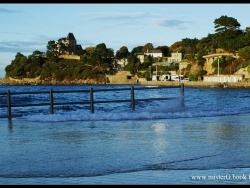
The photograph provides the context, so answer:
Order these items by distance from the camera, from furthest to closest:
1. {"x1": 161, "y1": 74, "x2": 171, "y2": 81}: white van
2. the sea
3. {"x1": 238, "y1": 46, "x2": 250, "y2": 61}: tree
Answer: {"x1": 161, "y1": 74, "x2": 171, "y2": 81}: white van
{"x1": 238, "y1": 46, "x2": 250, "y2": 61}: tree
the sea

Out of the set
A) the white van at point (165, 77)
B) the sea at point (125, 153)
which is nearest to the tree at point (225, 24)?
the white van at point (165, 77)

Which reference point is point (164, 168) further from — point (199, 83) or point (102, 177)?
point (199, 83)

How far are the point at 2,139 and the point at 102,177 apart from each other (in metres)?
6.17

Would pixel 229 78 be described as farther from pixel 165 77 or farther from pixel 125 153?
pixel 125 153

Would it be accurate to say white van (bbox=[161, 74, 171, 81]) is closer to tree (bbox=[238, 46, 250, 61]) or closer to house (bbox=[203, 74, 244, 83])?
house (bbox=[203, 74, 244, 83])

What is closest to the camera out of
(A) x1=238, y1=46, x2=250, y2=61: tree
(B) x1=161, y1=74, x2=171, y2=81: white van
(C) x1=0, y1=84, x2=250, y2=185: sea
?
(C) x1=0, y1=84, x2=250, y2=185: sea

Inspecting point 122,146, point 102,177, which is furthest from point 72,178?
point 122,146

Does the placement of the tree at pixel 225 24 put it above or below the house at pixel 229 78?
above

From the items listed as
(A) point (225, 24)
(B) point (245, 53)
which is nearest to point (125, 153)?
(B) point (245, 53)

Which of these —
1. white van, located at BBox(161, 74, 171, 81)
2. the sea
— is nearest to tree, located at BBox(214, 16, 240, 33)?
white van, located at BBox(161, 74, 171, 81)

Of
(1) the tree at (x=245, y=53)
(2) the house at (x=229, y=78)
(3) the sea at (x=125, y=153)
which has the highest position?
(1) the tree at (x=245, y=53)

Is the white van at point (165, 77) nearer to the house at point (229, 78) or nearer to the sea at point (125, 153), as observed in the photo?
the house at point (229, 78)

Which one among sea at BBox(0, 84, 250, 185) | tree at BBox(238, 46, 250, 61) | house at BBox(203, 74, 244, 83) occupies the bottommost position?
house at BBox(203, 74, 244, 83)

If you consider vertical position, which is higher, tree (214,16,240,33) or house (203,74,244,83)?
tree (214,16,240,33)
